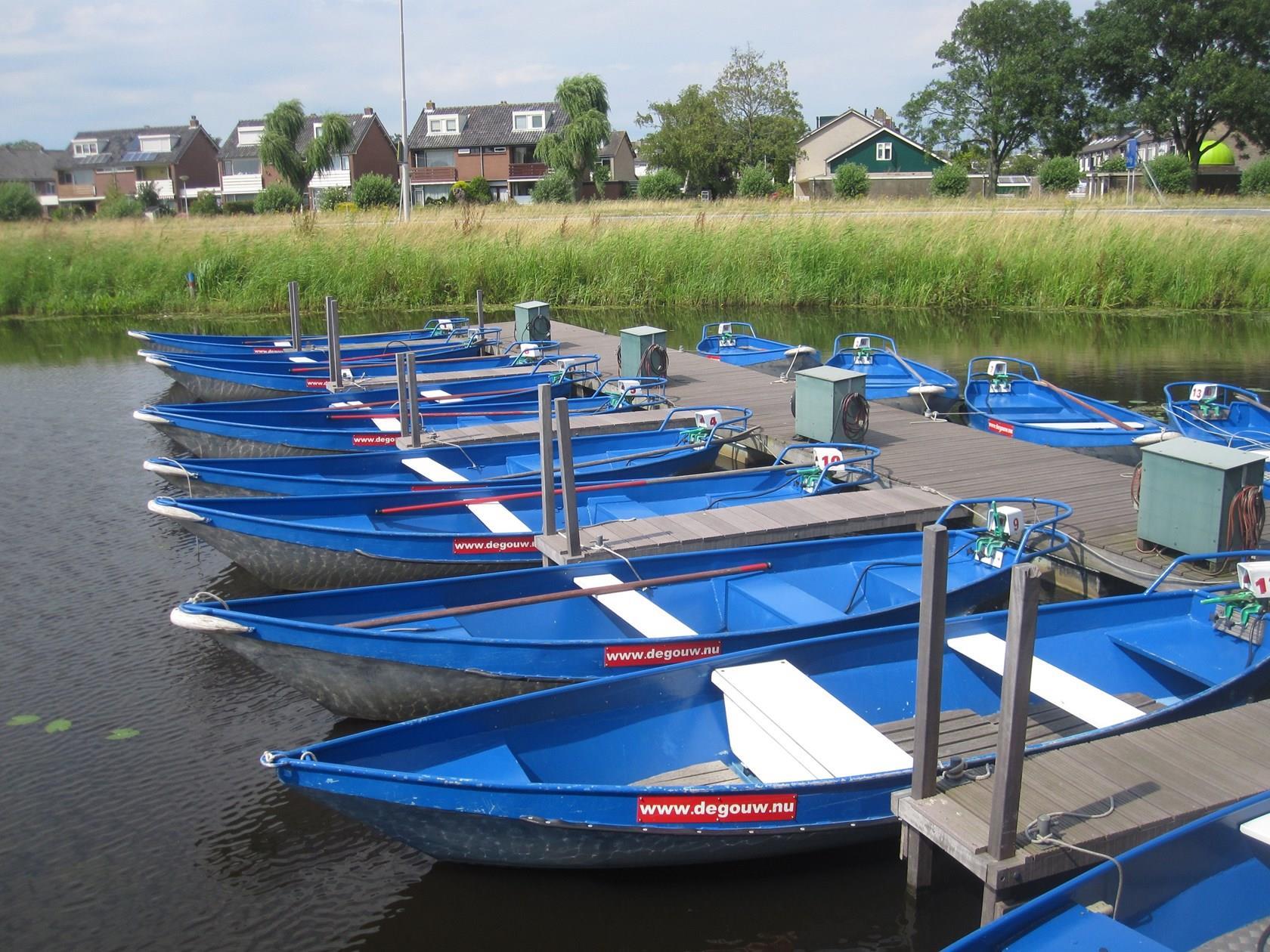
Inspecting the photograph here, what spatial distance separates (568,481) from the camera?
7.16 m

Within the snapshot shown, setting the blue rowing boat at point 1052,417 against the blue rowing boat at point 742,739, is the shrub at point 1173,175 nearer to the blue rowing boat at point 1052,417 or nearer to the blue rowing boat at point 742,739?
the blue rowing boat at point 1052,417

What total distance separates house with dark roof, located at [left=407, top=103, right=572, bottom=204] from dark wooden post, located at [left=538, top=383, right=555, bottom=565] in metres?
58.0

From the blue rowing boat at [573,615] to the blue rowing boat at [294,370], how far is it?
8.74 meters

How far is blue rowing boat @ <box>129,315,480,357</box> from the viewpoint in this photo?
17.8m

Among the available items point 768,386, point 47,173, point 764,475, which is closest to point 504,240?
point 768,386

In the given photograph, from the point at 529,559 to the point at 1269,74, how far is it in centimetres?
5433

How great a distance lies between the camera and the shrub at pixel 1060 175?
39.7m

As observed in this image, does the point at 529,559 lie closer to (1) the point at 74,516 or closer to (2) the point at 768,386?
(1) the point at 74,516

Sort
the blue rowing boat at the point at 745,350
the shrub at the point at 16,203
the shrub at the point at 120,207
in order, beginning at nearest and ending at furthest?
1. the blue rowing boat at the point at 745,350
2. the shrub at the point at 120,207
3. the shrub at the point at 16,203

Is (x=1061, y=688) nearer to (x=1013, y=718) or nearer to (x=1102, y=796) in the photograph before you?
(x=1102, y=796)

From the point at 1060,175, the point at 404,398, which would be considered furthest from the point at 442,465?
the point at 1060,175

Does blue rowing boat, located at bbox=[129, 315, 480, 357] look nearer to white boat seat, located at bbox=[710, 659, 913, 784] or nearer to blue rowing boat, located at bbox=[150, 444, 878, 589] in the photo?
blue rowing boat, located at bbox=[150, 444, 878, 589]

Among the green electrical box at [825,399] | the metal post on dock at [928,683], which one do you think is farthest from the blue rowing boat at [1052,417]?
the metal post on dock at [928,683]

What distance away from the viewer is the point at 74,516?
11.0 metres
